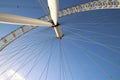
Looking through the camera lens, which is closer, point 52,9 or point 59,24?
point 52,9

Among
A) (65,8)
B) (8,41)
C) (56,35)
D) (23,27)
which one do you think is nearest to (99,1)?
(65,8)

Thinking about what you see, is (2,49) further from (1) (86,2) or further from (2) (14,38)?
(1) (86,2)

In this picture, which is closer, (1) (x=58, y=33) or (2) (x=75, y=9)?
(1) (x=58, y=33)

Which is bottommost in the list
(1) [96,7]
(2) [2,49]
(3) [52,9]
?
(2) [2,49]

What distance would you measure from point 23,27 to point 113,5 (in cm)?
1108

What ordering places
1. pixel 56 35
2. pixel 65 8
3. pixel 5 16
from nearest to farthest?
1. pixel 5 16
2. pixel 56 35
3. pixel 65 8

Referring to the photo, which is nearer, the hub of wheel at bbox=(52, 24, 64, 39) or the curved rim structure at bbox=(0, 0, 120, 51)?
the hub of wheel at bbox=(52, 24, 64, 39)

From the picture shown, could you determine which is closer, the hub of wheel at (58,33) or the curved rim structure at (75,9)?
the hub of wheel at (58,33)

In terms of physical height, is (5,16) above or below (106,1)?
above

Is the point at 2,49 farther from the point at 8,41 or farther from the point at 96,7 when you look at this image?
the point at 96,7

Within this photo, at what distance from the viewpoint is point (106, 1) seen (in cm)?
2892

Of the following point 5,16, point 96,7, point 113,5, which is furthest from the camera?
point 96,7

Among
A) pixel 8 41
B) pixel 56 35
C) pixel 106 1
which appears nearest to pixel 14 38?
pixel 8 41

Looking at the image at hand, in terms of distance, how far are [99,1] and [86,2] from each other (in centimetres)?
189
